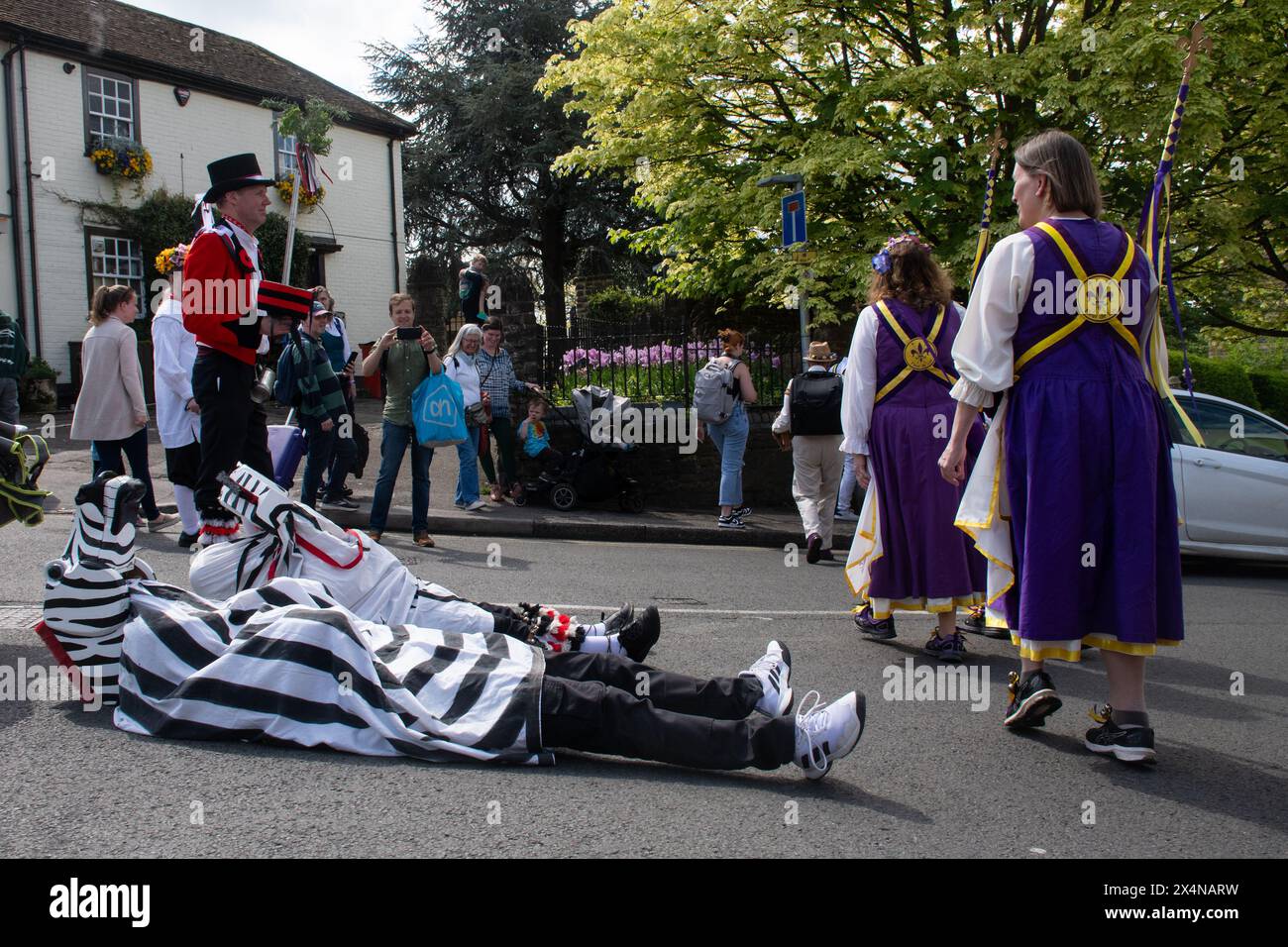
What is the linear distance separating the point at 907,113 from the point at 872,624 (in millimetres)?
8658

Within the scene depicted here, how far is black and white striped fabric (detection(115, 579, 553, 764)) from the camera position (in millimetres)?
3688

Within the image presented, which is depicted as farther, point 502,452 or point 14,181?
point 14,181

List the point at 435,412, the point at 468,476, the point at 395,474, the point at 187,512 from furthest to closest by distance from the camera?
the point at 468,476 → the point at 395,474 → the point at 435,412 → the point at 187,512

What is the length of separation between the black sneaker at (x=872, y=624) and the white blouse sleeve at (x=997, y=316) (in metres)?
2.21

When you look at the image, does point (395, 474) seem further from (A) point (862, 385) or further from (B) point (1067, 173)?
(B) point (1067, 173)

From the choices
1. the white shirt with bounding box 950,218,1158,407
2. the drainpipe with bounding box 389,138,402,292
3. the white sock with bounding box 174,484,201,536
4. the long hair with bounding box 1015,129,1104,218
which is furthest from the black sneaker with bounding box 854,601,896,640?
the drainpipe with bounding box 389,138,402,292

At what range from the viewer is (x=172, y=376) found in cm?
868

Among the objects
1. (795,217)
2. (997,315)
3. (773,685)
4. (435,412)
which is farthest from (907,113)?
(773,685)

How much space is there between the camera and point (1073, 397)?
4.00 meters

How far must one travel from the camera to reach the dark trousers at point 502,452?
11.9 m

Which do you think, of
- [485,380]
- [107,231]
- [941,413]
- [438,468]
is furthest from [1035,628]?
[107,231]

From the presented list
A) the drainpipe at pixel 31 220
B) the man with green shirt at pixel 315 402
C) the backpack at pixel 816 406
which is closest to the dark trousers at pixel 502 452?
the man with green shirt at pixel 315 402

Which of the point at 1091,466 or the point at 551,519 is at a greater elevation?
the point at 1091,466
